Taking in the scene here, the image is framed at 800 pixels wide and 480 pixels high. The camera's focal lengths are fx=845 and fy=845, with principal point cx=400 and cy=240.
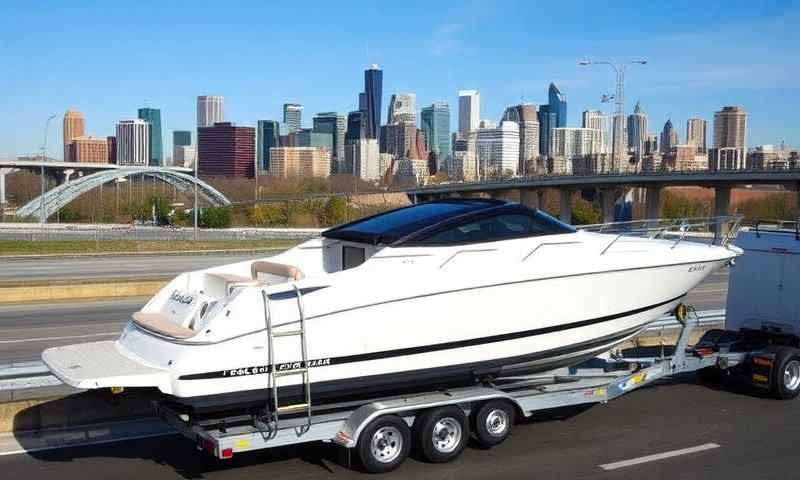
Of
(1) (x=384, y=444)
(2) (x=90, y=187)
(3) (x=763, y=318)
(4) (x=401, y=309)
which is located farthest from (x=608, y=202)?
(1) (x=384, y=444)

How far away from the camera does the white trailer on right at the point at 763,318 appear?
1087cm

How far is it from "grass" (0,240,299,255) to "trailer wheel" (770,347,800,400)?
37980 mm

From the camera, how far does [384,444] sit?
8.03 meters

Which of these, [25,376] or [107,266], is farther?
[107,266]

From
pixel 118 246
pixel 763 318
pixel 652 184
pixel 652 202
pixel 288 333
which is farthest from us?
pixel 652 202

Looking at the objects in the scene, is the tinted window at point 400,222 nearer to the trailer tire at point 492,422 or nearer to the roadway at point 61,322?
the trailer tire at point 492,422

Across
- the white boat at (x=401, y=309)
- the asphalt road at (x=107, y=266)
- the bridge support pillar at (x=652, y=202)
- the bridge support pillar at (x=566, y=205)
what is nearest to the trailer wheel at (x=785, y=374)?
the white boat at (x=401, y=309)

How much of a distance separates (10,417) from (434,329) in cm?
479

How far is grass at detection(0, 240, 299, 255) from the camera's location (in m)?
44.2

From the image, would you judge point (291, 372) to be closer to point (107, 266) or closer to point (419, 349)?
point (419, 349)

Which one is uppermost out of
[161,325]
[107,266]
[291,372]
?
[161,325]

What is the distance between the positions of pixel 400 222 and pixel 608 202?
5691 cm

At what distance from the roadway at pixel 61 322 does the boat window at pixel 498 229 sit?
27.6 ft

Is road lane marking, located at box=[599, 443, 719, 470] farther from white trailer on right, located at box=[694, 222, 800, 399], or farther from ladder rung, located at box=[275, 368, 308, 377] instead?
ladder rung, located at box=[275, 368, 308, 377]
